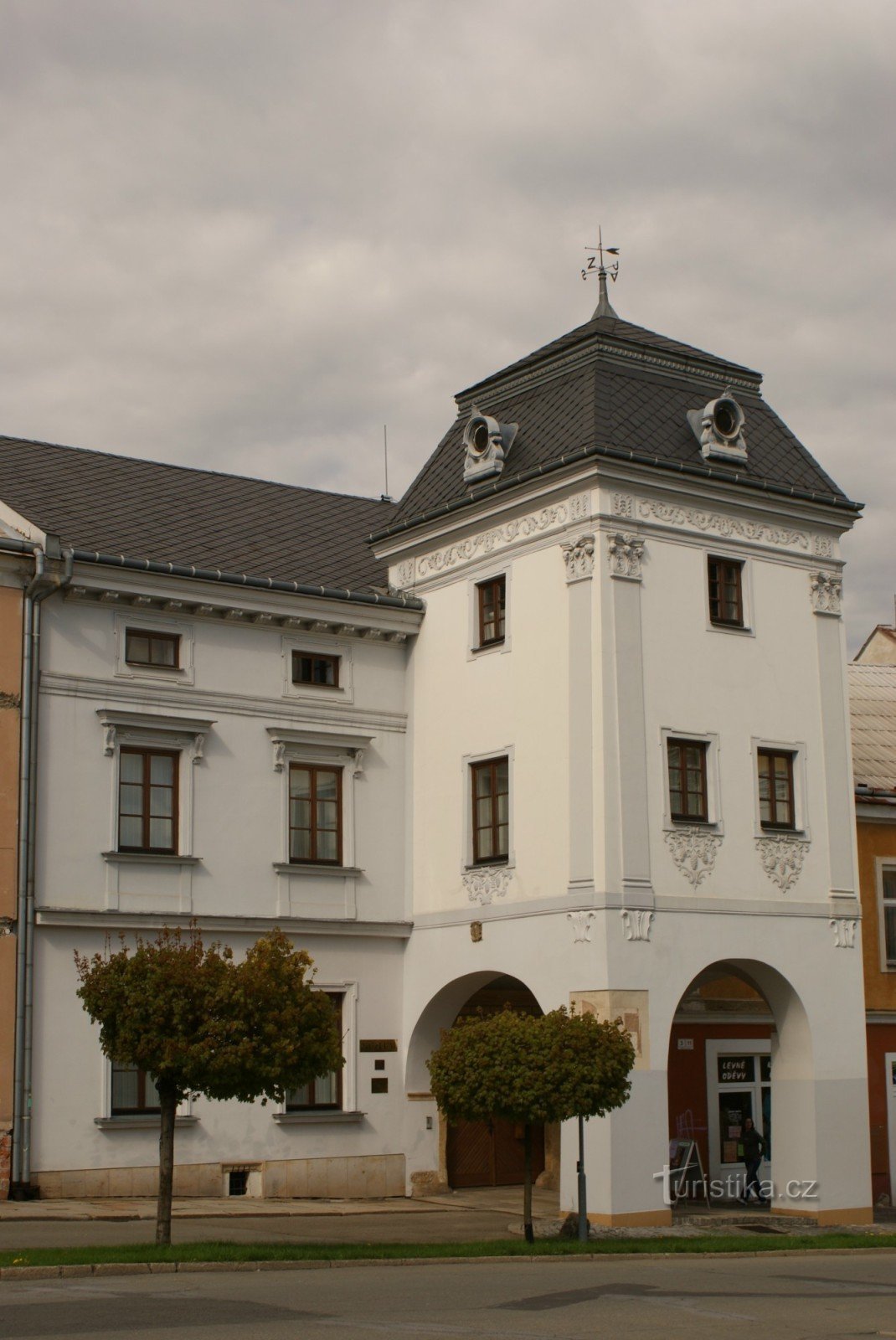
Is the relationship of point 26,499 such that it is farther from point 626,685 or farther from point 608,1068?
point 608,1068

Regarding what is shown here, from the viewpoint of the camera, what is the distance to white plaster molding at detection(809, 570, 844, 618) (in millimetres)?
28859

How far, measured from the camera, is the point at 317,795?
2888cm

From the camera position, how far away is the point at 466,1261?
19.5 metres

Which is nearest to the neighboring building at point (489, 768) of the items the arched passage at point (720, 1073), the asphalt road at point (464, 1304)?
the arched passage at point (720, 1073)

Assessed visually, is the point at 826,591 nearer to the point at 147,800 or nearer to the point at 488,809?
the point at 488,809

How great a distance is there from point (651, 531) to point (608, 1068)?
9.16m

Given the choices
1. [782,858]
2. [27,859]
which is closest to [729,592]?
[782,858]

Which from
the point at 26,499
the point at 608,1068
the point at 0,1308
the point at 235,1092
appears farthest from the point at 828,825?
the point at 0,1308

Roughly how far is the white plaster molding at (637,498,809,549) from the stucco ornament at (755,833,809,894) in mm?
4936

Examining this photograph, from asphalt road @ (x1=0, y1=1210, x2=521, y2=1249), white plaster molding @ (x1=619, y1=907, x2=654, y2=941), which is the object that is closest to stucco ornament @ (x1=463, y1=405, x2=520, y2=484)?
white plaster molding @ (x1=619, y1=907, x2=654, y2=941)

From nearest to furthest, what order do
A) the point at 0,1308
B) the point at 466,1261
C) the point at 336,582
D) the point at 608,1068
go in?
the point at 0,1308
the point at 466,1261
the point at 608,1068
the point at 336,582

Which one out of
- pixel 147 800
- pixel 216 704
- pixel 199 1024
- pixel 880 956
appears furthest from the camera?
pixel 880 956

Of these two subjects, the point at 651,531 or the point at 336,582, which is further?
the point at 336,582

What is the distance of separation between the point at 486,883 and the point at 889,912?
8.62 meters
